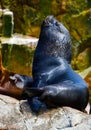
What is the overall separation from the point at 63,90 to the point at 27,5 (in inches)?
596

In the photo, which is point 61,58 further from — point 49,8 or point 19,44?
point 49,8

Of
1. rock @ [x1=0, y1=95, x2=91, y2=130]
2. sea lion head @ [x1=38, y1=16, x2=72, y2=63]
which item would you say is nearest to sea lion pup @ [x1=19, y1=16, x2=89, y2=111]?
sea lion head @ [x1=38, y1=16, x2=72, y2=63]

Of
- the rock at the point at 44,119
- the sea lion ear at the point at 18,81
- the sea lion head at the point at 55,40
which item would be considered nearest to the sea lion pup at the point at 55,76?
the sea lion head at the point at 55,40

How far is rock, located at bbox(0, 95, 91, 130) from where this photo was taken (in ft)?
13.3

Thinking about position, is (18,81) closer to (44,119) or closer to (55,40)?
(55,40)

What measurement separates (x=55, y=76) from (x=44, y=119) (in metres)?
0.56

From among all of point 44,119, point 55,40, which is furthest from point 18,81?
point 44,119

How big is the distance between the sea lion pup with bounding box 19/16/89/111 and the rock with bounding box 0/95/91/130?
11 centimetres

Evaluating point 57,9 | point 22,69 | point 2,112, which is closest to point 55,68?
point 2,112

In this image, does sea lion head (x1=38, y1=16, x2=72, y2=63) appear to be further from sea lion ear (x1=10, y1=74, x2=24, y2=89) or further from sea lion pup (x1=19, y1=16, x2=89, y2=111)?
sea lion ear (x1=10, y1=74, x2=24, y2=89)

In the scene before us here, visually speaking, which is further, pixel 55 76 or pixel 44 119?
pixel 55 76

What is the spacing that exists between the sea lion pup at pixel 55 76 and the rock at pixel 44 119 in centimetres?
11

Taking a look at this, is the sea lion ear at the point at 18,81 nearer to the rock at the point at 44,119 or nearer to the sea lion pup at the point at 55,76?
the sea lion pup at the point at 55,76

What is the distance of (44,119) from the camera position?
4121 millimetres
